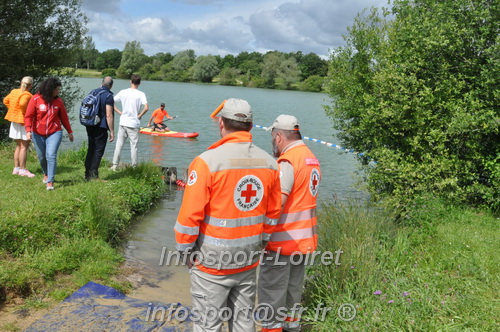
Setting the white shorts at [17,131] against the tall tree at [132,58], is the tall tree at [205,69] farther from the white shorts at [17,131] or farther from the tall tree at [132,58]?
the white shorts at [17,131]

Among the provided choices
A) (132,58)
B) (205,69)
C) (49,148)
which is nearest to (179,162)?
(49,148)

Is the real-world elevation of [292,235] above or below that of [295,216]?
below

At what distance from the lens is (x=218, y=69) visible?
10100 cm

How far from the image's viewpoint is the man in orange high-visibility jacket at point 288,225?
4.36 m

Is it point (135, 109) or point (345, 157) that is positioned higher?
point (135, 109)

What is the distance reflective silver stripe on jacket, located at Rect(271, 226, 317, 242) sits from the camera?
4387 mm

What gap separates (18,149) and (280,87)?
8542 centimetres

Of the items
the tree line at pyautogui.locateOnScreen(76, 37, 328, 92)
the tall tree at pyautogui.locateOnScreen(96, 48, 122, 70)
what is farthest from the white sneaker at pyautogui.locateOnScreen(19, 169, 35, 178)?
the tall tree at pyautogui.locateOnScreen(96, 48, 122, 70)

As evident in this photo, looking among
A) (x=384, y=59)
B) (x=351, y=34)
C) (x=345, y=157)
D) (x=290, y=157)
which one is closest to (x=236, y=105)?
(x=290, y=157)

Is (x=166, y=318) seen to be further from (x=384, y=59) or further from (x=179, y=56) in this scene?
(x=179, y=56)

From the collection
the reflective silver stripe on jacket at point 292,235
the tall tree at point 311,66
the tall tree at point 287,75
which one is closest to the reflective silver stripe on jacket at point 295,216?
the reflective silver stripe on jacket at point 292,235

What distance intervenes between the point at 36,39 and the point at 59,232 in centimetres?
1130

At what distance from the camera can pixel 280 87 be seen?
92.4 m

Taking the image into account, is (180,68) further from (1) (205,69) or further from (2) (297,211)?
(2) (297,211)
